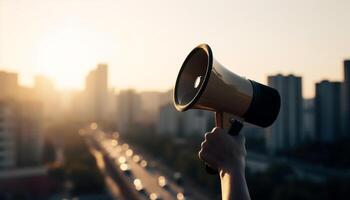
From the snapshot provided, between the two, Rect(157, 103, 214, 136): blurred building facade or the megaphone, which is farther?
Rect(157, 103, 214, 136): blurred building facade

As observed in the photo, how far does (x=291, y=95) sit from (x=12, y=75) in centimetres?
1138

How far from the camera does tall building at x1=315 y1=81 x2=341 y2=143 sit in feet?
37.4

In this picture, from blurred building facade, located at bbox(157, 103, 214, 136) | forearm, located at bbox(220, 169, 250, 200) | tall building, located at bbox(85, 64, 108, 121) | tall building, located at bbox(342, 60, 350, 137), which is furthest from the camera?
tall building, located at bbox(85, 64, 108, 121)

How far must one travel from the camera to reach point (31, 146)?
1356 centimetres

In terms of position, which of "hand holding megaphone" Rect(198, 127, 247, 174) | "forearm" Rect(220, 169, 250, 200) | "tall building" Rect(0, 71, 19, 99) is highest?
"tall building" Rect(0, 71, 19, 99)

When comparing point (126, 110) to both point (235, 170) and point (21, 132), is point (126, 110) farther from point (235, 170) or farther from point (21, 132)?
point (235, 170)

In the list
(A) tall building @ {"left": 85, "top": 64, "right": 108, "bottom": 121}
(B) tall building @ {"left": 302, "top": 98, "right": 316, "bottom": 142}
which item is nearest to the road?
(B) tall building @ {"left": 302, "top": 98, "right": 316, "bottom": 142}

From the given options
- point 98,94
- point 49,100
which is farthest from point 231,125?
point 49,100

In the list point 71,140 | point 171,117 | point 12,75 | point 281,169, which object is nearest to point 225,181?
point 281,169

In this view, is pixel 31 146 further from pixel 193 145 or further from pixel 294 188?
pixel 294 188

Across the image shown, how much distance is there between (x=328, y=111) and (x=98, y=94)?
27.7 metres

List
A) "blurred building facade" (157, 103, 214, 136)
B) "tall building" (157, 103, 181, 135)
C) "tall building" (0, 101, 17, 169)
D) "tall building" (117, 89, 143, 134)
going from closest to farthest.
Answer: "tall building" (0, 101, 17, 169) → "blurred building facade" (157, 103, 214, 136) → "tall building" (157, 103, 181, 135) → "tall building" (117, 89, 143, 134)

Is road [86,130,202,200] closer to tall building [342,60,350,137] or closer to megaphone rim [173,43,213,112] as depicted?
tall building [342,60,350,137]

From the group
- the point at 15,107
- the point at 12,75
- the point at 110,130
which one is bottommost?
the point at 110,130
